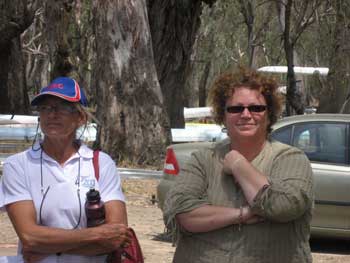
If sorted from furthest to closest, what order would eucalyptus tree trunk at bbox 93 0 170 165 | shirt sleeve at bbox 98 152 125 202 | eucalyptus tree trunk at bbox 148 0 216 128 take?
eucalyptus tree trunk at bbox 148 0 216 128
eucalyptus tree trunk at bbox 93 0 170 165
shirt sleeve at bbox 98 152 125 202

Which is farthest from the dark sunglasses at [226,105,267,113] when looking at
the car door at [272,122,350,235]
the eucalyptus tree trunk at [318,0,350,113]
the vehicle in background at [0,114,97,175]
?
the eucalyptus tree trunk at [318,0,350,113]

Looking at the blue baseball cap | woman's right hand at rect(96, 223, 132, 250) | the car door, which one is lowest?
the car door

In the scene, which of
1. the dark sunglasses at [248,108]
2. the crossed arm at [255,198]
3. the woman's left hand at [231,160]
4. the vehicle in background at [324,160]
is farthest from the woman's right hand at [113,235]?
the vehicle in background at [324,160]

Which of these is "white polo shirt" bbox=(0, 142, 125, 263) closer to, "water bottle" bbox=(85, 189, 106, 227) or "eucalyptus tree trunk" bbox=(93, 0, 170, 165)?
"water bottle" bbox=(85, 189, 106, 227)

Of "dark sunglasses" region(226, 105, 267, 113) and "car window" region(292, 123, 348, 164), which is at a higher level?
"dark sunglasses" region(226, 105, 267, 113)

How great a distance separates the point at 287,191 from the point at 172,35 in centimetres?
1535

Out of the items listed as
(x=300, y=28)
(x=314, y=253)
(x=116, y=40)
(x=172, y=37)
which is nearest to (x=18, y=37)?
(x=300, y=28)

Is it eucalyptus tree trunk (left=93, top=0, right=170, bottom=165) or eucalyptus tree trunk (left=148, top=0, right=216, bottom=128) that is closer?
eucalyptus tree trunk (left=93, top=0, right=170, bottom=165)

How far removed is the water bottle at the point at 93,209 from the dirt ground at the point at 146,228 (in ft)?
14.8

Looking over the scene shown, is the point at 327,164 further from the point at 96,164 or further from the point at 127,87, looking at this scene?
the point at 127,87

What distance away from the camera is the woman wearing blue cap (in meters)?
3.38

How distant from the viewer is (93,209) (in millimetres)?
3389

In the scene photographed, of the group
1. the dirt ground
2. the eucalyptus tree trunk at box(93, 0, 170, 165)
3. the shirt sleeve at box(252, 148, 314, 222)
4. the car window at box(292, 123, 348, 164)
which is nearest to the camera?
the shirt sleeve at box(252, 148, 314, 222)

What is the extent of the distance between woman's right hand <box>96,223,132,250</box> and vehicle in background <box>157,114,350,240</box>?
15.9ft
